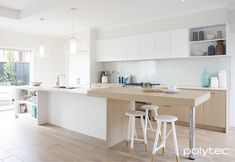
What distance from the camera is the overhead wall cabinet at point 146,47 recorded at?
15.3ft

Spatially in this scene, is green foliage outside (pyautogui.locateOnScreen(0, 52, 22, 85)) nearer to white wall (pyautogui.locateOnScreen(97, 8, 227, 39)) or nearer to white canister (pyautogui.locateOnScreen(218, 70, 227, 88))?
white wall (pyautogui.locateOnScreen(97, 8, 227, 39))

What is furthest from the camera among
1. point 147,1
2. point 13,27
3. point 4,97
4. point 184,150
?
point 4,97

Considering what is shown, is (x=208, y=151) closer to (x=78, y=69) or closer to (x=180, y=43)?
(x=180, y=43)

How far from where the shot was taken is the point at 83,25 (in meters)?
5.79

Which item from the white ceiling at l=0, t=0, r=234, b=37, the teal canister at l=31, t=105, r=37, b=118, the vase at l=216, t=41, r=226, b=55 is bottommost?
the teal canister at l=31, t=105, r=37, b=118

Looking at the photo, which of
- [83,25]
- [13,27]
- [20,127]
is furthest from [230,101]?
[13,27]

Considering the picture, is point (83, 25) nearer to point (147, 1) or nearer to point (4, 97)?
point (147, 1)

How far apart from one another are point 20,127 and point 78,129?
145 centimetres

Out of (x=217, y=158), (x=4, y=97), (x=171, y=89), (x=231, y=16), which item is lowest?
(x=217, y=158)

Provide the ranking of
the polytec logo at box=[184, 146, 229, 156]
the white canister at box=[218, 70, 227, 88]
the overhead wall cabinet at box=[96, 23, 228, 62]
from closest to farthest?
the polytec logo at box=[184, 146, 229, 156]
the white canister at box=[218, 70, 227, 88]
the overhead wall cabinet at box=[96, 23, 228, 62]

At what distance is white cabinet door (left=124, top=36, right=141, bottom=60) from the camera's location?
5.44m

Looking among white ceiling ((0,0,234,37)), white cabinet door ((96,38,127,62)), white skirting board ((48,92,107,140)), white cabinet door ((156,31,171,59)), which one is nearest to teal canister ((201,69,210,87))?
white cabinet door ((156,31,171,59))

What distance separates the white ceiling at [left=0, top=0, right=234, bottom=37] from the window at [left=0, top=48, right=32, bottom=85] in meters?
1.60

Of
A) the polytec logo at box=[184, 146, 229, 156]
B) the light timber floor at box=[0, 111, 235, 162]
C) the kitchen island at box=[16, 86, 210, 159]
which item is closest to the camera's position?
the kitchen island at box=[16, 86, 210, 159]
